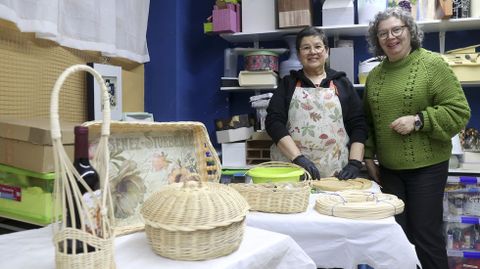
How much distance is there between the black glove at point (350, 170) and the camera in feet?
5.69

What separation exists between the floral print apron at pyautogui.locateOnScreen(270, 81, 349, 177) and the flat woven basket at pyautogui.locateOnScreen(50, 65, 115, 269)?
139cm

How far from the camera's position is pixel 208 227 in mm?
732

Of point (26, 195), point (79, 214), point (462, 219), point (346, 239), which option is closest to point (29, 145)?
point (26, 195)

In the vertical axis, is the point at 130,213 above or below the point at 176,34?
below

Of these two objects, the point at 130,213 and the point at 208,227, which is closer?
the point at 208,227

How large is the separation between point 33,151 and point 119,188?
27cm

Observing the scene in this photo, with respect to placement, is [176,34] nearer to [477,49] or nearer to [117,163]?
[117,163]

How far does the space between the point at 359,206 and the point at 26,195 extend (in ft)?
2.92

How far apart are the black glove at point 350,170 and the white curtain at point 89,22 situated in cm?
120

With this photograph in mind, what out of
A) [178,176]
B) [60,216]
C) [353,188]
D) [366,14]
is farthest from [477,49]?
[60,216]

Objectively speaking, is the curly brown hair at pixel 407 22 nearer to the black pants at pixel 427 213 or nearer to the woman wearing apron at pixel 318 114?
the woman wearing apron at pixel 318 114

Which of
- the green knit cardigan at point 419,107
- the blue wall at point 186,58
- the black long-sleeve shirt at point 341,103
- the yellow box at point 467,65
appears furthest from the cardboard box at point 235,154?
the yellow box at point 467,65

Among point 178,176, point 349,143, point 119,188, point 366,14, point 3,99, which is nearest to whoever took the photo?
point 119,188

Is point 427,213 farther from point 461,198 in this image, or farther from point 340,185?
point 461,198
